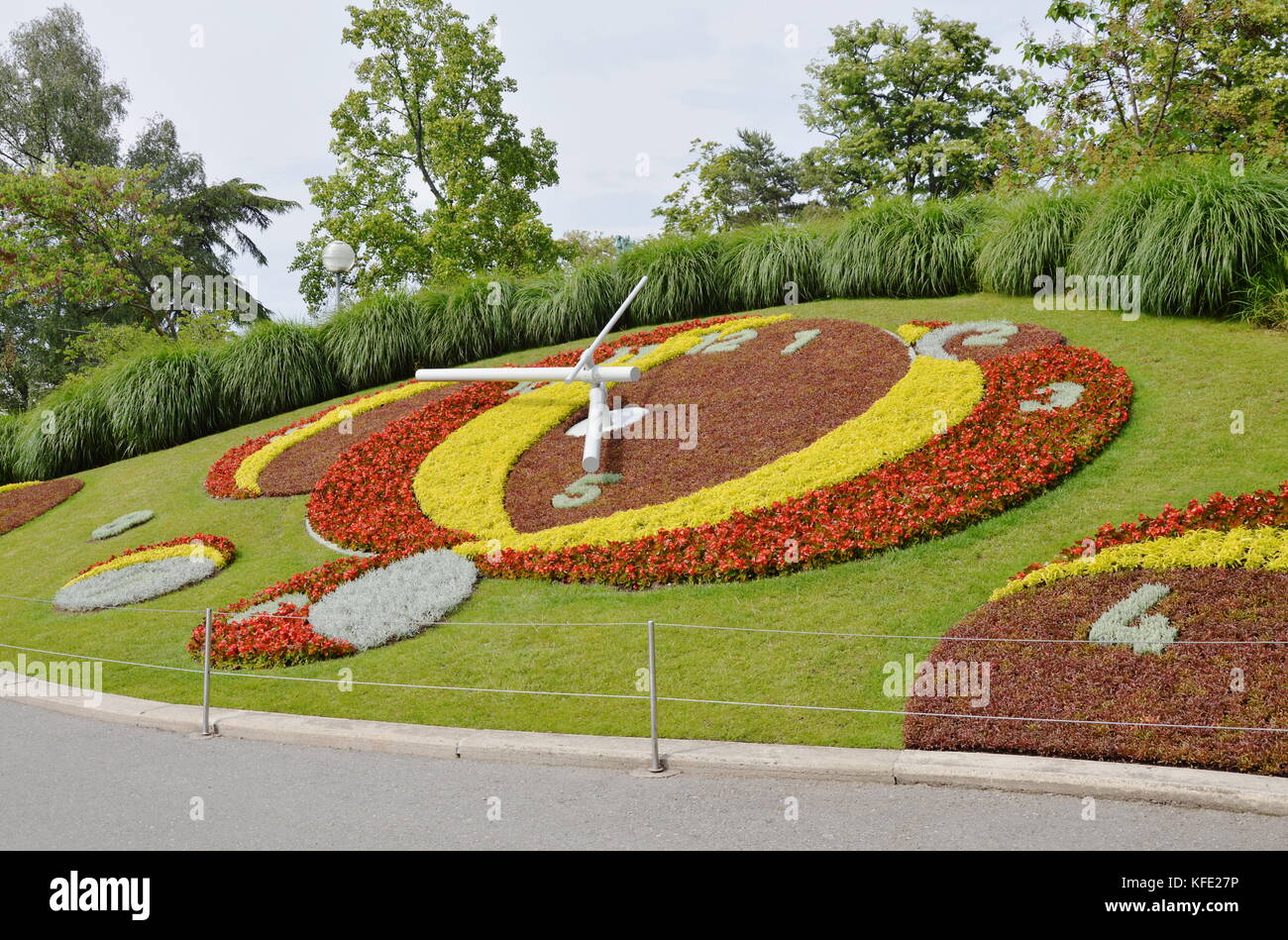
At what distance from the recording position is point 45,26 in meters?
40.2

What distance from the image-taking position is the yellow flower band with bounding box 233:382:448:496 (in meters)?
15.8

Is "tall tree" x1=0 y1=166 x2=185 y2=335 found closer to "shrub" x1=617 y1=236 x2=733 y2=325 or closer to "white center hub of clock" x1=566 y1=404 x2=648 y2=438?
"shrub" x1=617 y1=236 x2=733 y2=325

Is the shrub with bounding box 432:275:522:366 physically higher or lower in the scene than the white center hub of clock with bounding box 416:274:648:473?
higher

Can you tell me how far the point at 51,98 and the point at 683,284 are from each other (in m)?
35.1

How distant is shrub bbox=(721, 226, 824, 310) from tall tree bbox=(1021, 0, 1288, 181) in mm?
5946

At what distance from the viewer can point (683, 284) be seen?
18.3m

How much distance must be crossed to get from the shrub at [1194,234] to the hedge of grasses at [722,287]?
22 mm

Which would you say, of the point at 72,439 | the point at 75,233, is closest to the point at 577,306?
the point at 72,439

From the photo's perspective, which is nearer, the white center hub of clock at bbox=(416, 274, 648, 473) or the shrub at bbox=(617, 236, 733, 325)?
the white center hub of clock at bbox=(416, 274, 648, 473)

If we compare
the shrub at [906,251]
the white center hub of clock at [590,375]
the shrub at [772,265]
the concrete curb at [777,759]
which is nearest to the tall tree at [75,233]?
the white center hub of clock at [590,375]

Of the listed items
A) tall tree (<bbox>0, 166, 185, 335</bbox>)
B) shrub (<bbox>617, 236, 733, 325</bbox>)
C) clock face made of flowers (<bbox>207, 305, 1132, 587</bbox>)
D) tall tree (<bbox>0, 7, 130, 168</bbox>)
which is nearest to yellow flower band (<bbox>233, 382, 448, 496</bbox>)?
clock face made of flowers (<bbox>207, 305, 1132, 587</bbox>)

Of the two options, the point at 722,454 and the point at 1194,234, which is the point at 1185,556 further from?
the point at 1194,234
